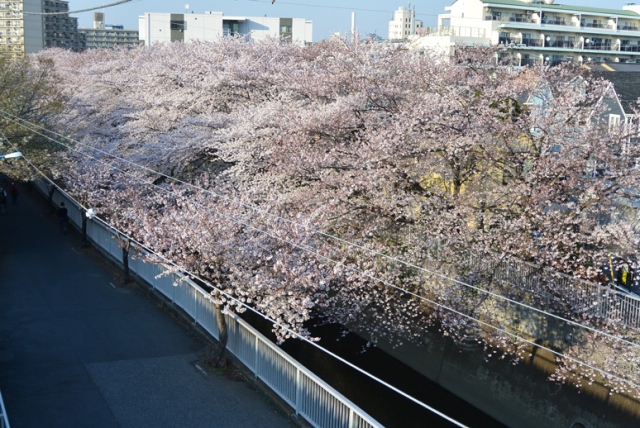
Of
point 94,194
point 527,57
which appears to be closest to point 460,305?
point 94,194

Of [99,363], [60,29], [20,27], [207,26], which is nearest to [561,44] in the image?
[207,26]

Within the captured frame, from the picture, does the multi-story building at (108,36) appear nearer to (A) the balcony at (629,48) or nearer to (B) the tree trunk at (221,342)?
(A) the balcony at (629,48)

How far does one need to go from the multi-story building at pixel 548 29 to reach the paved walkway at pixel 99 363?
1387 inches

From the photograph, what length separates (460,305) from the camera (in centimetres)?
1300

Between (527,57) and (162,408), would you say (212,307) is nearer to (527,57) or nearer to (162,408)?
(162,408)

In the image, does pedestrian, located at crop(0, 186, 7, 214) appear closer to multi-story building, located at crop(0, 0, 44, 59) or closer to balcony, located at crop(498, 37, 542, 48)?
balcony, located at crop(498, 37, 542, 48)

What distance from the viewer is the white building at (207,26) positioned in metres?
61.0

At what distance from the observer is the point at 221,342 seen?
450 inches

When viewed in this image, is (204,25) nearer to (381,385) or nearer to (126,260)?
(126,260)

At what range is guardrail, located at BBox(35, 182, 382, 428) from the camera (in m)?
8.66

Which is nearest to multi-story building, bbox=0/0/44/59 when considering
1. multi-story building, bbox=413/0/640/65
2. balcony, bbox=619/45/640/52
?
multi-story building, bbox=413/0/640/65

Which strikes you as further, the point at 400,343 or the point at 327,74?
the point at 327,74

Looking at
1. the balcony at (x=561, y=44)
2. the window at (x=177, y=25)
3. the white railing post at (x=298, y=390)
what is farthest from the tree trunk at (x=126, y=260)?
the window at (x=177, y=25)

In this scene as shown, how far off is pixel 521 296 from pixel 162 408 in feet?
26.8
